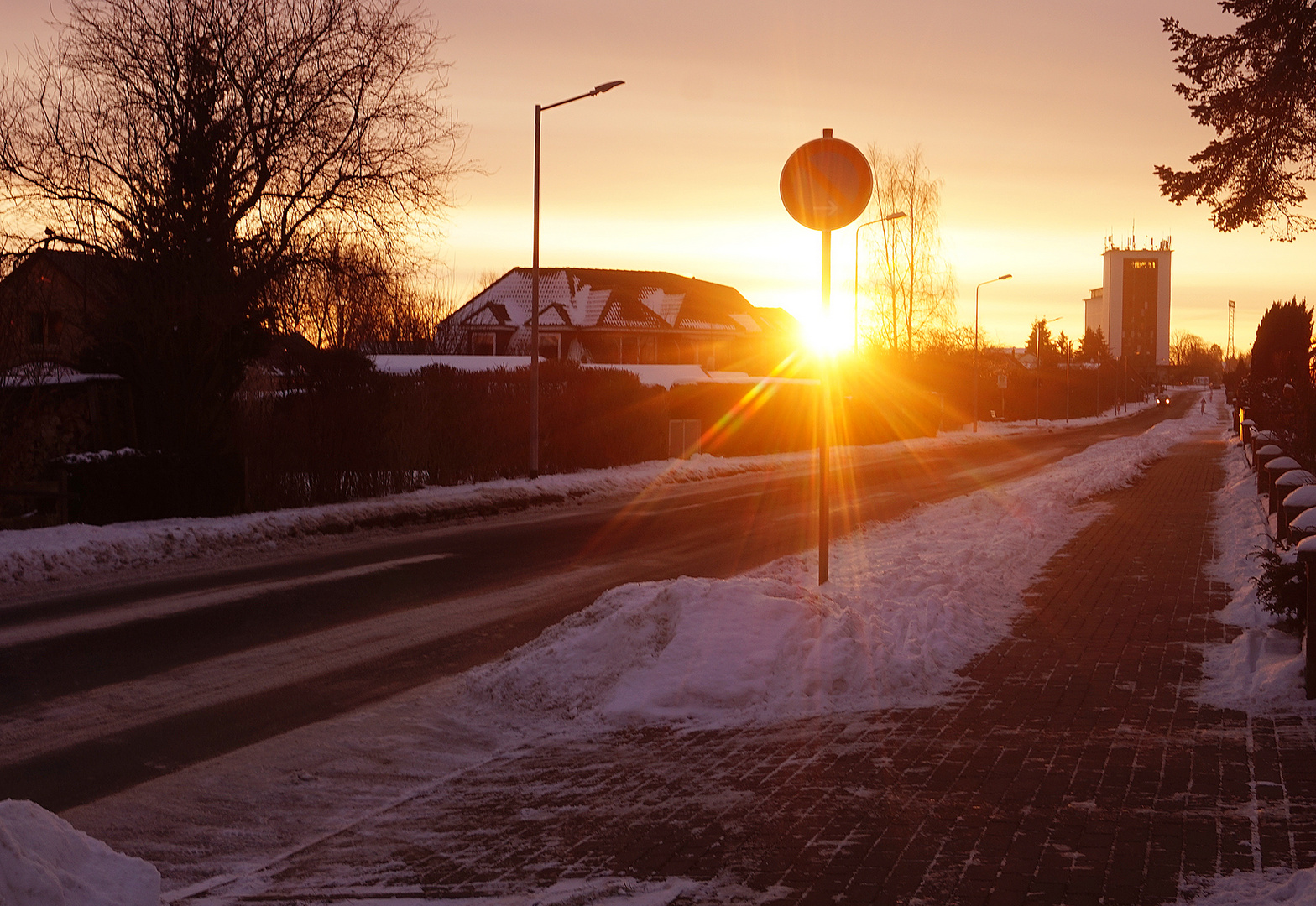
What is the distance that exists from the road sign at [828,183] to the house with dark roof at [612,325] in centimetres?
5591

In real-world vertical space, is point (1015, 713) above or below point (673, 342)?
below

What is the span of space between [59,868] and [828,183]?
7.85 m

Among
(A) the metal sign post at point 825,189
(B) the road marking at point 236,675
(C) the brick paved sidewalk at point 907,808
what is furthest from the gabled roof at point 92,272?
(C) the brick paved sidewalk at point 907,808

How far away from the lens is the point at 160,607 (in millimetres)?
10867

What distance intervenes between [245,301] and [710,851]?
1569 cm

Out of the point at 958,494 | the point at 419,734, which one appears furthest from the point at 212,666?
the point at 958,494

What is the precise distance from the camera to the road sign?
9820 millimetres

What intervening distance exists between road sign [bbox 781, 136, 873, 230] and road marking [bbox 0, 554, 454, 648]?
6532mm

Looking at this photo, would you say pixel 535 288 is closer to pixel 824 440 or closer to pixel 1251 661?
pixel 824 440

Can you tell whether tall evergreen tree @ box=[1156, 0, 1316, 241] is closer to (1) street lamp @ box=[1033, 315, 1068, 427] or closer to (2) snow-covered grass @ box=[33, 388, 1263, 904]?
(2) snow-covered grass @ box=[33, 388, 1263, 904]

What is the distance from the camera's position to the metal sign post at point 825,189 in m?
9.83

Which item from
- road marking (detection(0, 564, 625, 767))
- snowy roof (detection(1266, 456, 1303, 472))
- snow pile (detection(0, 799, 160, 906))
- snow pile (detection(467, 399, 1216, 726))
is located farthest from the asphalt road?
snowy roof (detection(1266, 456, 1303, 472))

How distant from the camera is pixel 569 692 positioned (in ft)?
24.1

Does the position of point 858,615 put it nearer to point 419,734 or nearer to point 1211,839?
point 419,734
